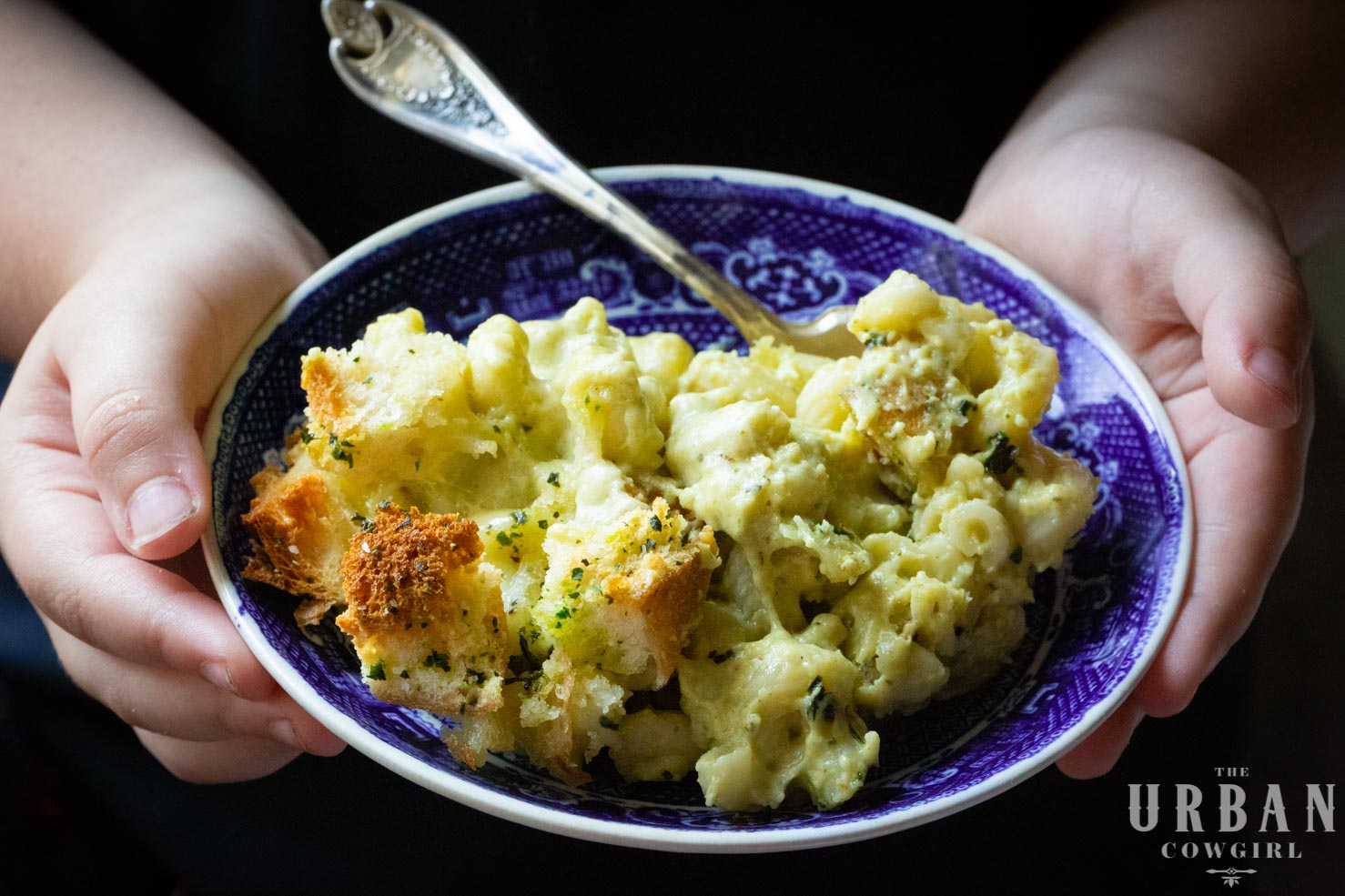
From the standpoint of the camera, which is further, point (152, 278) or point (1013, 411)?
point (152, 278)

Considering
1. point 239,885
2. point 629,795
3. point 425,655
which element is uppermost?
point 425,655

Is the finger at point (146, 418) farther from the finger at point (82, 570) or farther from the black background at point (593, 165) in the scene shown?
the black background at point (593, 165)

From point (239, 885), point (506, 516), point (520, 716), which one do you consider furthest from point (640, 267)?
point (239, 885)

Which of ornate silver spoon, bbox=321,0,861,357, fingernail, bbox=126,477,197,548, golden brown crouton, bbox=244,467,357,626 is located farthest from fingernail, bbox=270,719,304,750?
ornate silver spoon, bbox=321,0,861,357

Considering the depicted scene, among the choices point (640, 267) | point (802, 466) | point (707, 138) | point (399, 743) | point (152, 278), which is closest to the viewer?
point (399, 743)

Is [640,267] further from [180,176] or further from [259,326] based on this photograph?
[180,176]
